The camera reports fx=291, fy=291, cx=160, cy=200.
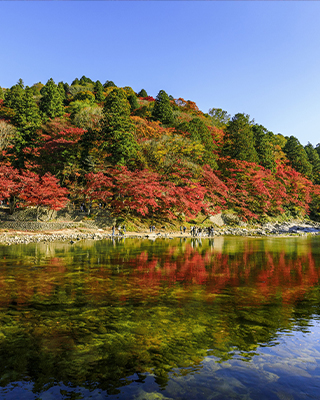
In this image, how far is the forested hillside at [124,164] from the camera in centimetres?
3197

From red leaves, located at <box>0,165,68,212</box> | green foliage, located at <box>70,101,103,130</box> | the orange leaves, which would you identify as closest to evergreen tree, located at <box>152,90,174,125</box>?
the orange leaves

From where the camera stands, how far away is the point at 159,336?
5.82 m

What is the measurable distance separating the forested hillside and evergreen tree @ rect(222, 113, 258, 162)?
0.16 m

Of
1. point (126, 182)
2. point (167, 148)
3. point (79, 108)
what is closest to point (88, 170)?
point (126, 182)

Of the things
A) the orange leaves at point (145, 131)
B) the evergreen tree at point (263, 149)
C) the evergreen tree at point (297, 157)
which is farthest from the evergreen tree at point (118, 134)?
the evergreen tree at point (297, 157)

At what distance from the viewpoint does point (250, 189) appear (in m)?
43.8

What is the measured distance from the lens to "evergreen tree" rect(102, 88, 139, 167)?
1310 inches

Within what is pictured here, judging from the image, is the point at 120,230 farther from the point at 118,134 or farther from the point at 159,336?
the point at 159,336

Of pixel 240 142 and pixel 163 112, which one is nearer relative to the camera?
pixel 240 142

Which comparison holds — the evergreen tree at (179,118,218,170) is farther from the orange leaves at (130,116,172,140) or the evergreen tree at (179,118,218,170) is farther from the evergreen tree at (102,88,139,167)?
the evergreen tree at (102,88,139,167)

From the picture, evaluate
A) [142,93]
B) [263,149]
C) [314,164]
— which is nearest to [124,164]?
[263,149]

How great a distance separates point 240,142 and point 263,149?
6.89 metres

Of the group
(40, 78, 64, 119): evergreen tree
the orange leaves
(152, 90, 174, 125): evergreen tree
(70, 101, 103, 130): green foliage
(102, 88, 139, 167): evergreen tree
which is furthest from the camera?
(152, 90, 174, 125): evergreen tree

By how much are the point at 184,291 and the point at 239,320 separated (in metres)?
2.77
